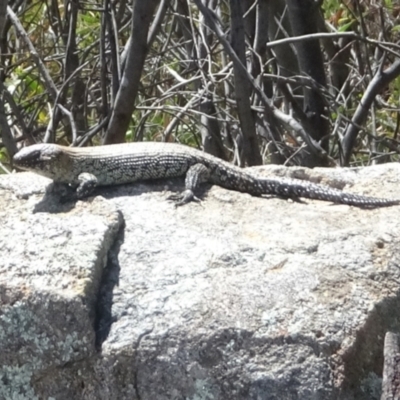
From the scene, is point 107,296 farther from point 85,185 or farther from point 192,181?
point 192,181

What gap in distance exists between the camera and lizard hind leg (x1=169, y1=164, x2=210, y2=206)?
465cm

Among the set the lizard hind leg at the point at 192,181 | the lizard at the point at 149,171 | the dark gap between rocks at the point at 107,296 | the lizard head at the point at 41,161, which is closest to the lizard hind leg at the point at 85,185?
the lizard at the point at 149,171

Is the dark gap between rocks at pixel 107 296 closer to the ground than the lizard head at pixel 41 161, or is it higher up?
closer to the ground

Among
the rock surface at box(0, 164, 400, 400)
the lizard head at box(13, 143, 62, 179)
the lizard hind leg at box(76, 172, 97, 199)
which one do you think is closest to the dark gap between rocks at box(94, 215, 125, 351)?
the rock surface at box(0, 164, 400, 400)

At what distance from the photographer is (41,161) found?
4902 mm

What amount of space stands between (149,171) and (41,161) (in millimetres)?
562

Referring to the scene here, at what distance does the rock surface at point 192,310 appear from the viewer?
11.6 ft

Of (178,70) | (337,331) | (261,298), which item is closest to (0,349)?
(261,298)

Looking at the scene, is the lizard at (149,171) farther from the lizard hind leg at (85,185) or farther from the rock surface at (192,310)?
the rock surface at (192,310)

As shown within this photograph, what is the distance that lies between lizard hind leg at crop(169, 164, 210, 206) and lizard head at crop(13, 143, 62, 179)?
0.66 m

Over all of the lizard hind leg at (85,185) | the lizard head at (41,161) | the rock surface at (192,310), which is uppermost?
the lizard head at (41,161)

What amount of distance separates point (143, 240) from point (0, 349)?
0.80 metres

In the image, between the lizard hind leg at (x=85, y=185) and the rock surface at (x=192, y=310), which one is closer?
the rock surface at (x=192, y=310)

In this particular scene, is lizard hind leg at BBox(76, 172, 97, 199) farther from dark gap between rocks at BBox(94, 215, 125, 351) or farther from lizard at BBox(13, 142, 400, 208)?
dark gap between rocks at BBox(94, 215, 125, 351)
